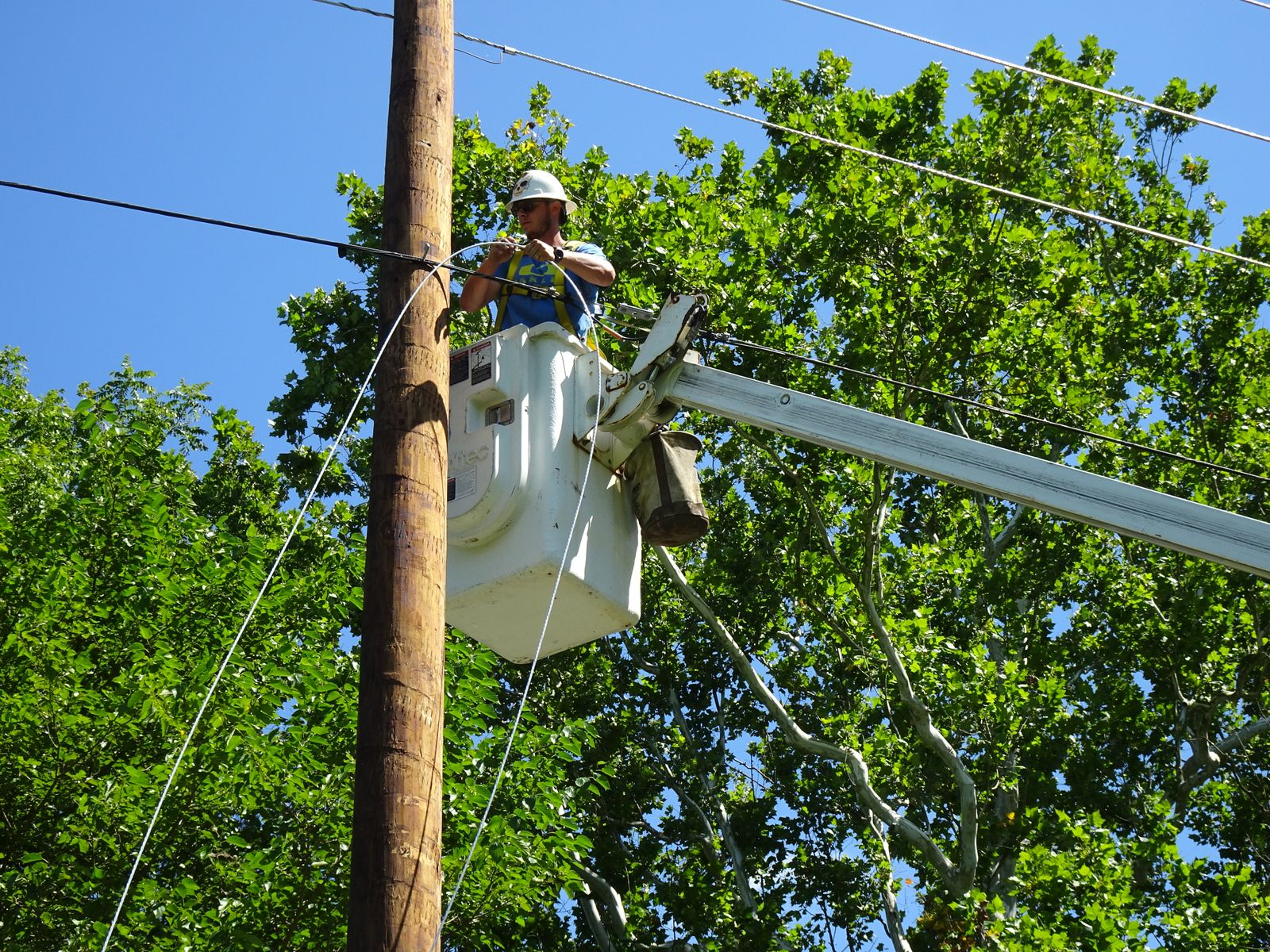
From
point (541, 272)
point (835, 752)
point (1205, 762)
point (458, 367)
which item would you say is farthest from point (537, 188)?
point (1205, 762)

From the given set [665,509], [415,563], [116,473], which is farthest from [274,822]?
[415,563]

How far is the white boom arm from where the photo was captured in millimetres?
5082

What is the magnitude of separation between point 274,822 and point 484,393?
19.3ft

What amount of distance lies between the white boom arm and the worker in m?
0.49

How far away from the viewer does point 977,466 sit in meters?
5.44

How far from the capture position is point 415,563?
496 cm

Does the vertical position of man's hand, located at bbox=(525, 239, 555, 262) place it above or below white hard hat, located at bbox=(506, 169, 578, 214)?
below

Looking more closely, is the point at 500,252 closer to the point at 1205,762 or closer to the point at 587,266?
the point at 587,266

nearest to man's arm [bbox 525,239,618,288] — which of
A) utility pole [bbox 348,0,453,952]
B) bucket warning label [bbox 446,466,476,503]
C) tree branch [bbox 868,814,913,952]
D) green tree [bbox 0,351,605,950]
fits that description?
utility pole [bbox 348,0,453,952]

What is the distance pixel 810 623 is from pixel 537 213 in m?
11.5

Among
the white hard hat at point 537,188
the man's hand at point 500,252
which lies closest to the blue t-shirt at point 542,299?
the man's hand at point 500,252

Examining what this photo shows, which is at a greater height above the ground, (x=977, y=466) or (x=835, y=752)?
(x=835, y=752)

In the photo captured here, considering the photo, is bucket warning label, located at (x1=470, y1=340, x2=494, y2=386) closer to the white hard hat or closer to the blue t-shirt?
the blue t-shirt

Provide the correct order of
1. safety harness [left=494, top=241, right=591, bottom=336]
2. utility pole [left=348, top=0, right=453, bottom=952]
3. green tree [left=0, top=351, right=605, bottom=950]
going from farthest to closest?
1. green tree [left=0, top=351, right=605, bottom=950]
2. safety harness [left=494, top=241, right=591, bottom=336]
3. utility pole [left=348, top=0, right=453, bottom=952]
